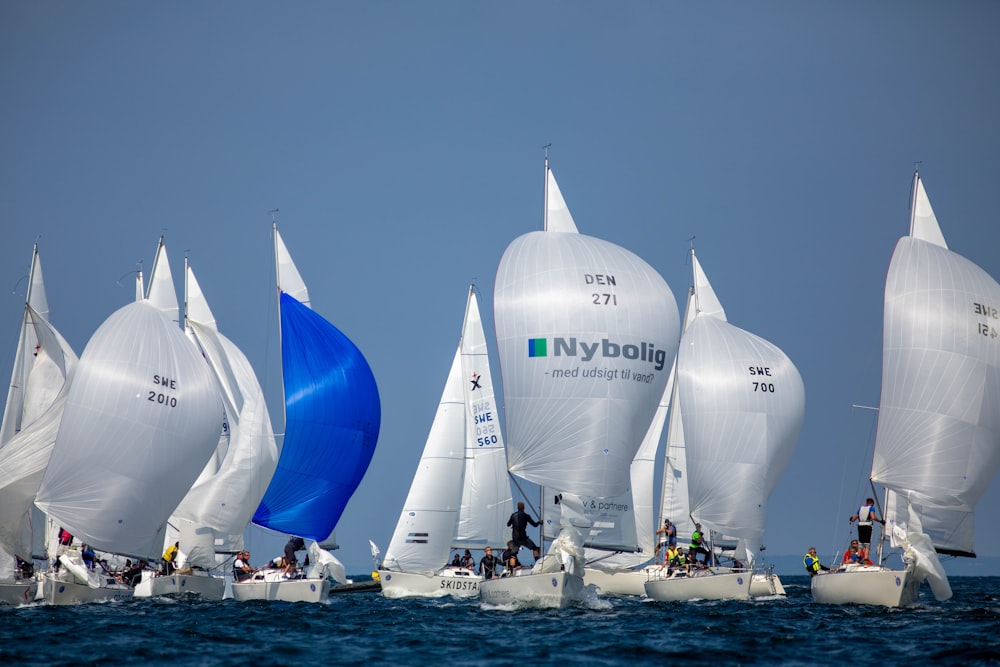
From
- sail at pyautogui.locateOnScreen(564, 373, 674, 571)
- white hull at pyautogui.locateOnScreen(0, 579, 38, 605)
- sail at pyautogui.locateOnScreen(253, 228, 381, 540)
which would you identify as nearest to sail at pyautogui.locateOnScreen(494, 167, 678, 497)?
sail at pyautogui.locateOnScreen(564, 373, 674, 571)

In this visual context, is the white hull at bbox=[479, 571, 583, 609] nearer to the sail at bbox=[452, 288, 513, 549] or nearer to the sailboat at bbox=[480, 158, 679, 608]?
the sailboat at bbox=[480, 158, 679, 608]

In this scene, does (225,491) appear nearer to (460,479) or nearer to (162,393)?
(162,393)

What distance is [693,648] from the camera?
1875cm

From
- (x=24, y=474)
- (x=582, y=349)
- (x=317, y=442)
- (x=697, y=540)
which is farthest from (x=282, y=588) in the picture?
(x=697, y=540)

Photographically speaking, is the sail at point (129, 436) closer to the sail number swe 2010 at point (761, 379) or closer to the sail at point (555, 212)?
the sail at point (555, 212)

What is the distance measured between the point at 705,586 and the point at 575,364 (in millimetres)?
7436

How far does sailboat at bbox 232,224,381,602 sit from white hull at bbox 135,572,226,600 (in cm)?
91

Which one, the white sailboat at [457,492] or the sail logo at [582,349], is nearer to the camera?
the sail logo at [582,349]

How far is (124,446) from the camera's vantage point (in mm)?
25562

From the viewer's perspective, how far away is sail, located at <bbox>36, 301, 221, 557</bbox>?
81.7 ft

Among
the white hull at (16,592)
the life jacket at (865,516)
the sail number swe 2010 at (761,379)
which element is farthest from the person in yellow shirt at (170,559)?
the life jacket at (865,516)

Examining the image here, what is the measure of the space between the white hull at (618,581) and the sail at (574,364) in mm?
8778

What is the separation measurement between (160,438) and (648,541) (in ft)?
53.1

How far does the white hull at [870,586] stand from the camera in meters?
24.8
